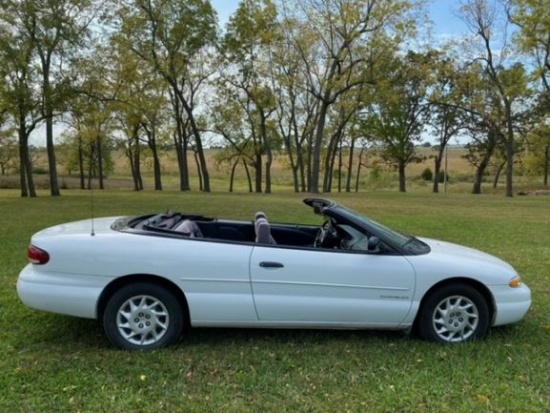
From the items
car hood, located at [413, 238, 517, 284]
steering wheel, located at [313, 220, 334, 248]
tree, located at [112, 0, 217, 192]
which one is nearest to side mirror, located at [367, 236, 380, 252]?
car hood, located at [413, 238, 517, 284]

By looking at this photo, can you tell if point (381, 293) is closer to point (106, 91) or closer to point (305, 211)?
point (305, 211)

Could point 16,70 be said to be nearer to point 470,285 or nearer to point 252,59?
point 252,59

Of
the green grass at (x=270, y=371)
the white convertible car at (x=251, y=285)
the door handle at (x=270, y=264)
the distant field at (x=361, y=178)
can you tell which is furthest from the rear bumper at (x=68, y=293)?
the distant field at (x=361, y=178)

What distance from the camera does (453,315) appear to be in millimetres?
4258

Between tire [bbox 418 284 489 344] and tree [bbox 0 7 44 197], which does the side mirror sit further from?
tree [bbox 0 7 44 197]

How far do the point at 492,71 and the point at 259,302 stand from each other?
33.3 meters

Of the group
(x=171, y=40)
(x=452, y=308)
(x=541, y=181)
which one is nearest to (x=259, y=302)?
(x=452, y=308)

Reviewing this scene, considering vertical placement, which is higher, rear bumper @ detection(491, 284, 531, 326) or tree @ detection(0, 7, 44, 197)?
tree @ detection(0, 7, 44, 197)

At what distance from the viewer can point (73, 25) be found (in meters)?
25.6

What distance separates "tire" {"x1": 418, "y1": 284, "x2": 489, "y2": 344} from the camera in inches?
167

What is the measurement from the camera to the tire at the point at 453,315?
13.9 feet

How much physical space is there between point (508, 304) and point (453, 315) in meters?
0.52

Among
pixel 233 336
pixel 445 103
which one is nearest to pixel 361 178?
pixel 445 103

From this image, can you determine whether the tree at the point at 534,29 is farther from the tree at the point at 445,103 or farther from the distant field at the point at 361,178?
the distant field at the point at 361,178
